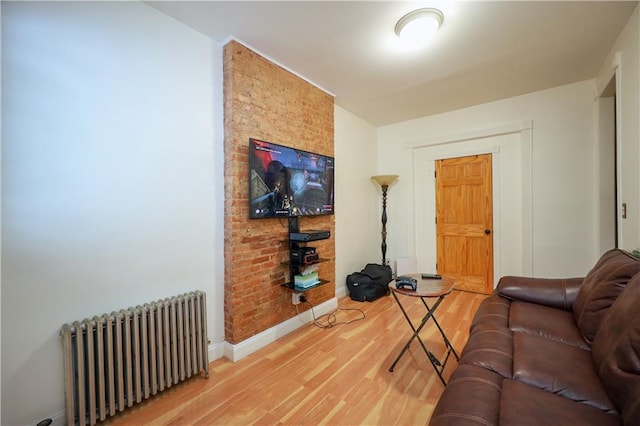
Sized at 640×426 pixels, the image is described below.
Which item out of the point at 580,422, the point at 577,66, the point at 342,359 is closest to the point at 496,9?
the point at 577,66

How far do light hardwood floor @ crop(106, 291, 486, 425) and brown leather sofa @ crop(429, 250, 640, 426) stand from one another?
622 millimetres

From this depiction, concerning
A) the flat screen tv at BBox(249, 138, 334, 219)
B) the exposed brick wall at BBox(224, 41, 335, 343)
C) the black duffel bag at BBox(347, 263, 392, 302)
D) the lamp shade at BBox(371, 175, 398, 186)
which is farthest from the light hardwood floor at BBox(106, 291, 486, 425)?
the lamp shade at BBox(371, 175, 398, 186)

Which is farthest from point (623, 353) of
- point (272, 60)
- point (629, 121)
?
point (272, 60)

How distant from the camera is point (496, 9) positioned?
194 centimetres

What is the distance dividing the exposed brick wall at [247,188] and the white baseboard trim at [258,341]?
0.05m

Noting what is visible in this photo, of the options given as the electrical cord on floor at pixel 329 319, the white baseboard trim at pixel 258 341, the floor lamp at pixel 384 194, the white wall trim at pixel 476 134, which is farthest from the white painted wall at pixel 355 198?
the white baseboard trim at pixel 258 341

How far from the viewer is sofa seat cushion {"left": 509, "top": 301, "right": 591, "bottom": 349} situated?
148cm

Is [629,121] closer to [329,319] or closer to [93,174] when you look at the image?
[329,319]

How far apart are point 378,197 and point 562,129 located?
2.51 m

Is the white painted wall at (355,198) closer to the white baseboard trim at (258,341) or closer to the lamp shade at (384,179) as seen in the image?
the lamp shade at (384,179)

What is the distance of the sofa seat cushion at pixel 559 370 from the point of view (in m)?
1.04

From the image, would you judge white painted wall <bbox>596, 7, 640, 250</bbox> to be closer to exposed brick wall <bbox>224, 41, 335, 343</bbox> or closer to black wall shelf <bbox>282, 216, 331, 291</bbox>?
black wall shelf <bbox>282, 216, 331, 291</bbox>

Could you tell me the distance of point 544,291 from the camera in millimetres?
1959

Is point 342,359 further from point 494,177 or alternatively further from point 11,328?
point 494,177
